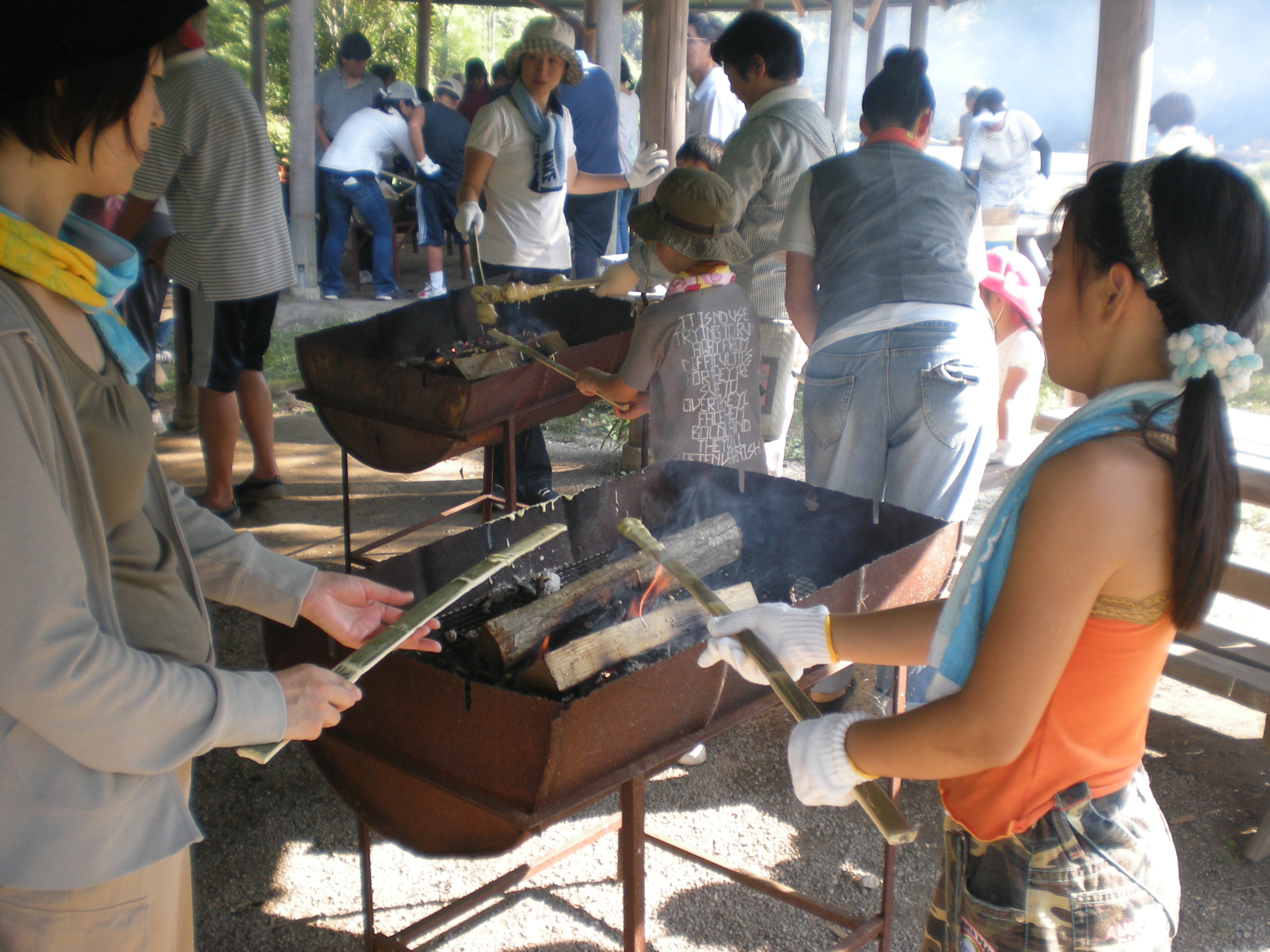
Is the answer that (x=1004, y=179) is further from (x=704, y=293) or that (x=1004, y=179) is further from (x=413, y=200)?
(x=704, y=293)

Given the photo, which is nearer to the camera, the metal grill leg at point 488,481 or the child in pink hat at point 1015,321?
the metal grill leg at point 488,481

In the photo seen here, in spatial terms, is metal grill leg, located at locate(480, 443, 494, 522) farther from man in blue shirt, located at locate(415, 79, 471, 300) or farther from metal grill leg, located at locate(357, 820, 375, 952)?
man in blue shirt, located at locate(415, 79, 471, 300)

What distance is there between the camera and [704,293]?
3.16 metres

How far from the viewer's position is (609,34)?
638cm

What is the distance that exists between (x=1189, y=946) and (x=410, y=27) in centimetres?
2378

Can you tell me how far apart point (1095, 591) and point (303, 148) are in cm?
860

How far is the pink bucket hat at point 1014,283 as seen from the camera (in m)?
5.16

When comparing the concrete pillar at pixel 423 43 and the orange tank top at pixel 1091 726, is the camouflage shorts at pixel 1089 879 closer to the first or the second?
the orange tank top at pixel 1091 726

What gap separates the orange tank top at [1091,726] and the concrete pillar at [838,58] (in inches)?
441

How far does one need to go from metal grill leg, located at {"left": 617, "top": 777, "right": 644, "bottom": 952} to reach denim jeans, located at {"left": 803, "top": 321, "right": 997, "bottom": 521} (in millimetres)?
1576

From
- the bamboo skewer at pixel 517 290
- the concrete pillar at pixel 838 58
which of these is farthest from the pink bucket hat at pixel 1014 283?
the concrete pillar at pixel 838 58

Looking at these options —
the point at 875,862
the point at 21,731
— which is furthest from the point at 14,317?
the point at 875,862

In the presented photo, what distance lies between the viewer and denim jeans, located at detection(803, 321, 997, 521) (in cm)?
303

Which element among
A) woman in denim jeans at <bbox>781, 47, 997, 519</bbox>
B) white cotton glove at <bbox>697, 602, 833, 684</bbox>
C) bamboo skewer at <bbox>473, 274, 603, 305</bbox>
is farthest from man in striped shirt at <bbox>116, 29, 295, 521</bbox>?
white cotton glove at <bbox>697, 602, 833, 684</bbox>
